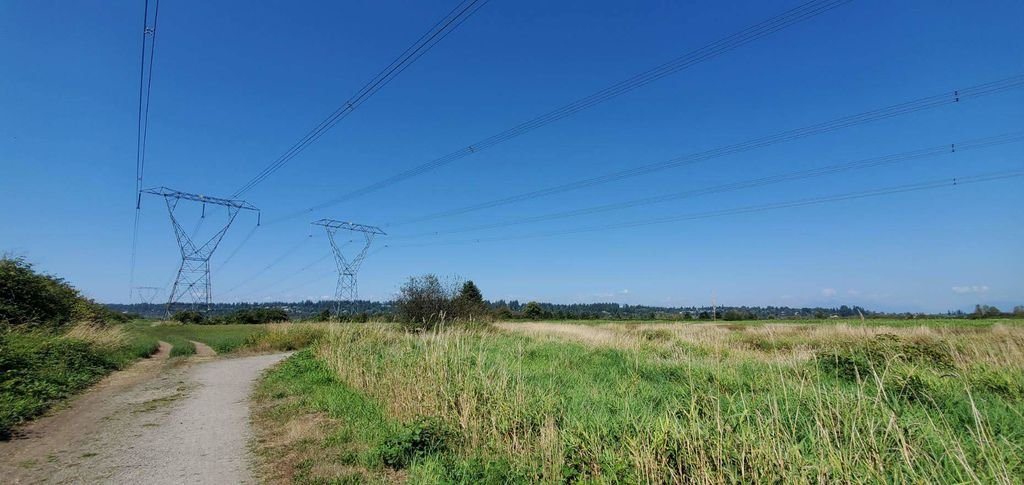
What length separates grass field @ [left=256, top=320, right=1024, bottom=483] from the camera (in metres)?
3.81

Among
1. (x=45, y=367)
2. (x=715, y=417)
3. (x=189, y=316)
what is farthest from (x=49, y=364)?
(x=189, y=316)

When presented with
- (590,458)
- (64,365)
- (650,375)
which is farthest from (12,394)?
(650,375)

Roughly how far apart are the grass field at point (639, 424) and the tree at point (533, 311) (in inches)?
2778

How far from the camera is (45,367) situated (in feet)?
37.4

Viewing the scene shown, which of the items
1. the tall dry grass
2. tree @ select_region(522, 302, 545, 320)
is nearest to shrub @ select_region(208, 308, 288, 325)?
tree @ select_region(522, 302, 545, 320)

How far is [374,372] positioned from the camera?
410 inches

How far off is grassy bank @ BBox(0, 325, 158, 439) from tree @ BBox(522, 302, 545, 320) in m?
68.5

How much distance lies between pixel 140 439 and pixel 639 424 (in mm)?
8294

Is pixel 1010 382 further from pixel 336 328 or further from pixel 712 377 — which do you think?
pixel 336 328

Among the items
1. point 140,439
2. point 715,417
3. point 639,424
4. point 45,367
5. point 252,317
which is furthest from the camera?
point 252,317

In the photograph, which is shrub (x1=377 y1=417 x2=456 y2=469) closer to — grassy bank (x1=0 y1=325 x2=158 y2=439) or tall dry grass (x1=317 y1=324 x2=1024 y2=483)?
tall dry grass (x1=317 y1=324 x2=1024 y2=483)

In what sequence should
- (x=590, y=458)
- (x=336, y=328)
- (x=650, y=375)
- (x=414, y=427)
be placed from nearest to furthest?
(x=590, y=458), (x=414, y=427), (x=650, y=375), (x=336, y=328)

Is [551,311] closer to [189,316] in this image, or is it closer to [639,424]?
[189,316]

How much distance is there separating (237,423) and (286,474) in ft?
12.1
